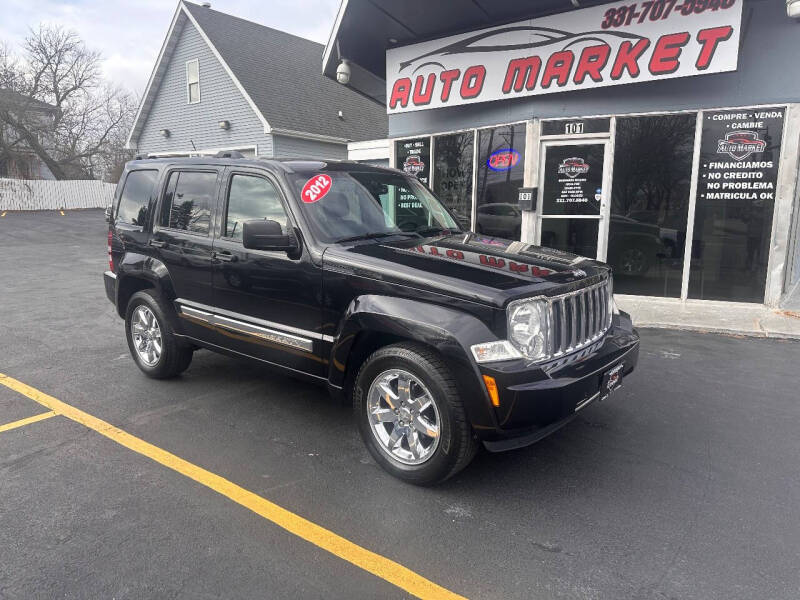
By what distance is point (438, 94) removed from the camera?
10.3 metres

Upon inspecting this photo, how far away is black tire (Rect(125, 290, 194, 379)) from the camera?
508cm

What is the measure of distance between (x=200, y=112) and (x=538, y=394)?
20.5 meters

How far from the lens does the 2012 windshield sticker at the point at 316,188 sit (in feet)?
13.7

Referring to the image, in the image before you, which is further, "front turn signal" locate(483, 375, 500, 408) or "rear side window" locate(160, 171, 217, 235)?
"rear side window" locate(160, 171, 217, 235)

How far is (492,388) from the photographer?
10.2 ft

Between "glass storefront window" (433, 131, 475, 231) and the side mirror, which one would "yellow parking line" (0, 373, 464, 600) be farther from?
"glass storefront window" (433, 131, 475, 231)

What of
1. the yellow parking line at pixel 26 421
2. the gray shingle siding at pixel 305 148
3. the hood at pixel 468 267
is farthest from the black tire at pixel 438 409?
the gray shingle siding at pixel 305 148

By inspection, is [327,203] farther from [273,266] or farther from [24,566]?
[24,566]

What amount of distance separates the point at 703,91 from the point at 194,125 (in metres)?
17.6

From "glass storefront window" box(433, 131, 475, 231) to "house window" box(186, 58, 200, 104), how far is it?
13.2 metres

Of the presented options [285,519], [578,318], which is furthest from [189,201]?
[578,318]

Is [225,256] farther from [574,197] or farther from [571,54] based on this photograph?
[571,54]

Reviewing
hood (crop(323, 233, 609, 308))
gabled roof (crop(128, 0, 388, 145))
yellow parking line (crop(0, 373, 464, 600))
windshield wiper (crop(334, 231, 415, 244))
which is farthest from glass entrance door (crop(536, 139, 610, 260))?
gabled roof (crop(128, 0, 388, 145))

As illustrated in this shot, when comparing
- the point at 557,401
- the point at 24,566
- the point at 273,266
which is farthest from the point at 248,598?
the point at 273,266
